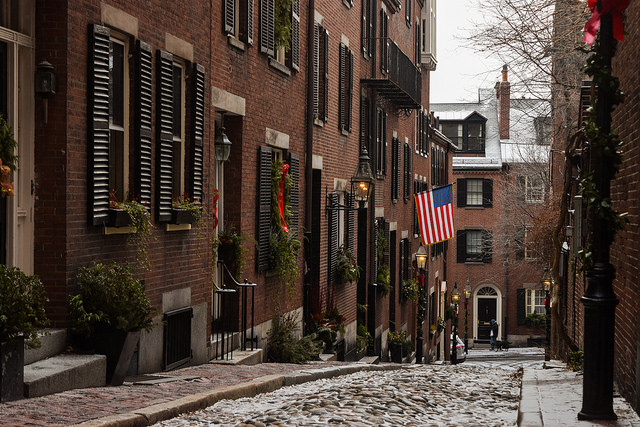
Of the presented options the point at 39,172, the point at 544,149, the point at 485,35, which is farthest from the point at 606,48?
the point at 544,149

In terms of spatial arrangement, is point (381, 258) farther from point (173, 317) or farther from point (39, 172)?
point (39, 172)

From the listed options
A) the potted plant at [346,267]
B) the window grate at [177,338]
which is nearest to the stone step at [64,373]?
the window grate at [177,338]

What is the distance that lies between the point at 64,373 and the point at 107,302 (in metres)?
0.98

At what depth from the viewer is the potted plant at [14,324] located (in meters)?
6.95

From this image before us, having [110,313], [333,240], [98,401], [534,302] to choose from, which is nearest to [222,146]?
[110,313]

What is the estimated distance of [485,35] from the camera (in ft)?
61.0

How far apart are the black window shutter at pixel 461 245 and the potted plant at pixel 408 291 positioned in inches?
995

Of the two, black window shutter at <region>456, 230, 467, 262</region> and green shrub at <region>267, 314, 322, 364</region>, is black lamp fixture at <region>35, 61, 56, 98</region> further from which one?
black window shutter at <region>456, 230, 467, 262</region>

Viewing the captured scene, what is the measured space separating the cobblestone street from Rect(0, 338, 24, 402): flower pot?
1.18 meters

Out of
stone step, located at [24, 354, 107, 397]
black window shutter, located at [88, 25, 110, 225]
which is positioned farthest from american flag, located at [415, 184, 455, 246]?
stone step, located at [24, 354, 107, 397]

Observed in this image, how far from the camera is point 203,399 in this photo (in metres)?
8.38

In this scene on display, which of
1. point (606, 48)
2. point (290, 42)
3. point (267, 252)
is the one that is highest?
point (290, 42)

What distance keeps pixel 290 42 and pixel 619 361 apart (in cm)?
904

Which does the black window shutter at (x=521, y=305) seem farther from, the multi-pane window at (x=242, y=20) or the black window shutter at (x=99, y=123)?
the black window shutter at (x=99, y=123)
